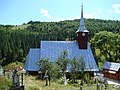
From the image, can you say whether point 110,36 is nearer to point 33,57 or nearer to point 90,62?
point 90,62

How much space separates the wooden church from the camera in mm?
40438

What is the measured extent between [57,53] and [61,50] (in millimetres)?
984

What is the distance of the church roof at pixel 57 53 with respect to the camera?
4047 cm

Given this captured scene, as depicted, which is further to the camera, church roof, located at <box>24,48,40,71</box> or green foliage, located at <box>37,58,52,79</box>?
church roof, located at <box>24,48,40,71</box>

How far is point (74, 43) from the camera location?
4366cm

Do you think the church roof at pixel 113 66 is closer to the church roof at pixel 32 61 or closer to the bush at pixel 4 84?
the church roof at pixel 32 61

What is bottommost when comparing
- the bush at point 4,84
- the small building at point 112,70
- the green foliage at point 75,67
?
the small building at point 112,70

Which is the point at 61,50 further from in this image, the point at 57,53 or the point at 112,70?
the point at 112,70

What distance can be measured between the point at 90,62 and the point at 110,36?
58.4 feet

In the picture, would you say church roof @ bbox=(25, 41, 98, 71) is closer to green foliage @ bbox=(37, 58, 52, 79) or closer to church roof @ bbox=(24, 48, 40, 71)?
church roof @ bbox=(24, 48, 40, 71)

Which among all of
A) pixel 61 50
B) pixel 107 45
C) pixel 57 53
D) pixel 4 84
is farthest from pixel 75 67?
pixel 107 45

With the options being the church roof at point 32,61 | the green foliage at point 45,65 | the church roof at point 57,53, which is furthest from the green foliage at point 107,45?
the green foliage at point 45,65

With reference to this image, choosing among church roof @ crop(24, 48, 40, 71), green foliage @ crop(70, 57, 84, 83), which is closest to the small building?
green foliage @ crop(70, 57, 84, 83)

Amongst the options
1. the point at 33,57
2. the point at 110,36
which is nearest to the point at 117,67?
the point at 110,36
